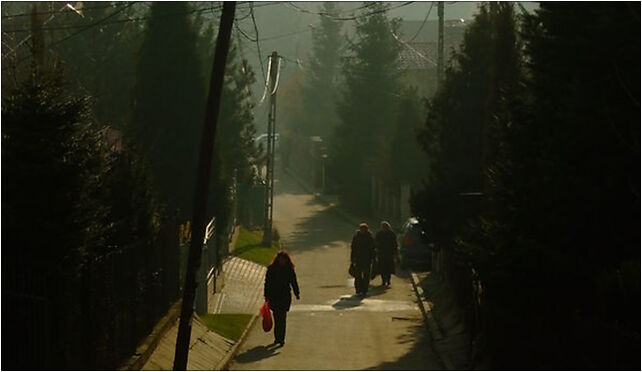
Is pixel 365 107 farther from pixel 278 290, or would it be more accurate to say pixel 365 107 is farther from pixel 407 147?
pixel 278 290

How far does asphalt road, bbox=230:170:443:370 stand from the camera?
18312 mm

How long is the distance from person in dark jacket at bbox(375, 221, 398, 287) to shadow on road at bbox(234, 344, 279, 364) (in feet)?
30.2

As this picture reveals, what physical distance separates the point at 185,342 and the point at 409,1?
9.47 m

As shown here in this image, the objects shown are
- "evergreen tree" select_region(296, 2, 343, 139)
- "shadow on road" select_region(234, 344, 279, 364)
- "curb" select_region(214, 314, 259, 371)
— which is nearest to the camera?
"curb" select_region(214, 314, 259, 371)

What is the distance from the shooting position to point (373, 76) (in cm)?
6544

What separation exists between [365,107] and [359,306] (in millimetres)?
39663

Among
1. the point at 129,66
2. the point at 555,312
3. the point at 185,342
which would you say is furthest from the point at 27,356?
the point at 129,66

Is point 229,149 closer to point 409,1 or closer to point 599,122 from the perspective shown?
point 409,1

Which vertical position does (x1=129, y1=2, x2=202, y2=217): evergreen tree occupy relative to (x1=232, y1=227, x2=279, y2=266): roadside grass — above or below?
above

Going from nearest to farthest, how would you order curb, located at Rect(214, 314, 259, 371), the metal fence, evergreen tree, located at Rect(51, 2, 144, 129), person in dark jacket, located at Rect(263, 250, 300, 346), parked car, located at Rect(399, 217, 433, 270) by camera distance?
the metal fence
curb, located at Rect(214, 314, 259, 371)
person in dark jacket, located at Rect(263, 250, 300, 346)
parked car, located at Rect(399, 217, 433, 270)
evergreen tree, located at Rect(51, 2, 144, 129)

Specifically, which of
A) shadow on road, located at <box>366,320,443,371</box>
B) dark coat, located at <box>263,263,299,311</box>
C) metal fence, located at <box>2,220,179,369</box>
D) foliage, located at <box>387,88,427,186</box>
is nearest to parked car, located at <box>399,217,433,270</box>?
shadow on road, located at <box>366,320,443,371</box>

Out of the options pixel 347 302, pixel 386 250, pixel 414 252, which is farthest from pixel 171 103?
pixel 414 252

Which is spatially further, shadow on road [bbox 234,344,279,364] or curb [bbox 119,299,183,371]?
shadow on road [bbox 234,344,279,364]

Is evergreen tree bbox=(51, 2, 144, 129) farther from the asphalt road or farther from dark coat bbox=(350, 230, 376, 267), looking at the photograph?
dark coat bbox=(350, 230, 376, 267)
